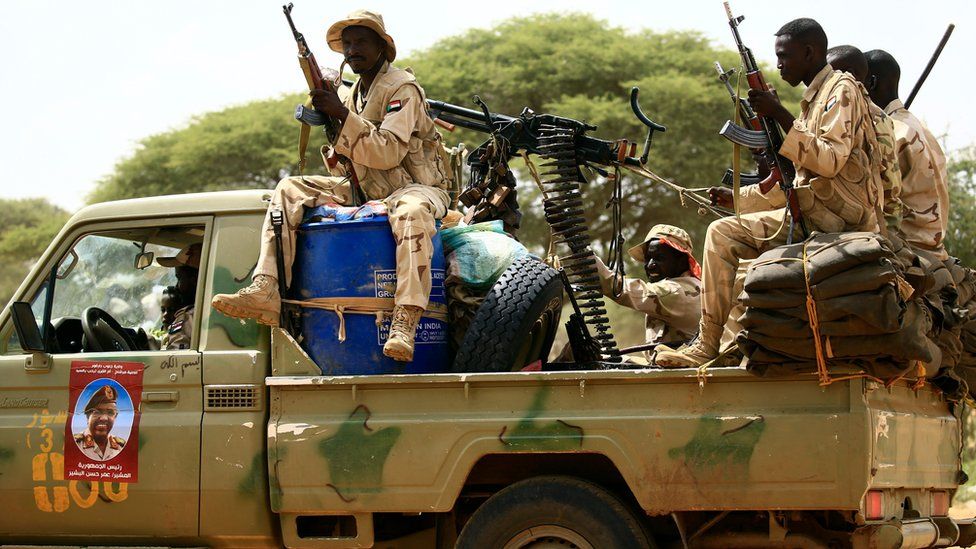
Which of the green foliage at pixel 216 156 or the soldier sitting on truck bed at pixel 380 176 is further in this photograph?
the green foliage at pixel 216 156

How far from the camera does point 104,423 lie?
5.35 m

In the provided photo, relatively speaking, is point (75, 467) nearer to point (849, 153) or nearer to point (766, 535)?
point (766, 535)

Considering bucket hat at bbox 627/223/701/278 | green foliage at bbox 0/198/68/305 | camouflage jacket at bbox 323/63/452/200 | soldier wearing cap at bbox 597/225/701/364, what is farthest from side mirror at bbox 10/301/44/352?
green foliage at bbox 0/198/68/305

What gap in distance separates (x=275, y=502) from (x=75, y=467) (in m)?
0.94

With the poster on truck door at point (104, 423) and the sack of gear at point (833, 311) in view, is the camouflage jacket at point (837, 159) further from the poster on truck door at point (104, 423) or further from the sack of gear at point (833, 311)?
the poster on truck door at point (104, 423)

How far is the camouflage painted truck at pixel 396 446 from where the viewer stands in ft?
15.1

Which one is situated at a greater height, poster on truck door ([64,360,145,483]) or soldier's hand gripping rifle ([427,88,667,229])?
soldier's hand gripping rifle ([427,88,667,229])

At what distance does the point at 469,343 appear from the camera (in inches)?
204

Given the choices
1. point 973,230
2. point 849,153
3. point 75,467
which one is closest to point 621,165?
point 849,153

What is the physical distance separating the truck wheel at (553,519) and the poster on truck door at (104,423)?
1481mm

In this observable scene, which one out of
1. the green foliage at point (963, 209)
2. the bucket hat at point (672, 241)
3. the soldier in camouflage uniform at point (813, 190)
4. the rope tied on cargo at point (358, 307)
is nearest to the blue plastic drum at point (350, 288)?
the rope tied on cargo at point (358, 307)

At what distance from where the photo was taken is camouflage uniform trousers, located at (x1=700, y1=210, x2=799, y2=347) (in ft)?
16.6

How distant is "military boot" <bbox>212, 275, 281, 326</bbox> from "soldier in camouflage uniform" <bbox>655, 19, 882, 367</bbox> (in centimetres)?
160

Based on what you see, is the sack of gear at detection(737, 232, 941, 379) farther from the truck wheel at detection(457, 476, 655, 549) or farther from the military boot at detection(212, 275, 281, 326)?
the military boot at detection(212, 275, 281, 326)
